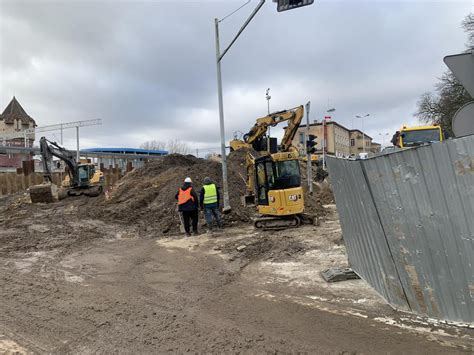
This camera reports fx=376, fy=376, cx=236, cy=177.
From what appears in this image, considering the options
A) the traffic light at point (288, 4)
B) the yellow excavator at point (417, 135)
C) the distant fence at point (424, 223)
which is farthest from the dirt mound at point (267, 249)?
the yellow excavator at point (417, 135)

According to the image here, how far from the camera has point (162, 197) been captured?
18891 millimetres

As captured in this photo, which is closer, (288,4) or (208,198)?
Result: (288,4)

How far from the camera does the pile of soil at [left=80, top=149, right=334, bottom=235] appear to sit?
15.8 meters

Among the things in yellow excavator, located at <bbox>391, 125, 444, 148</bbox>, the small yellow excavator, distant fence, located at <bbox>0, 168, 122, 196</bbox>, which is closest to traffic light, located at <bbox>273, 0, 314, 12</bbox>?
yellow excavator, located at <bbox>391, 125, 444, 148</bbox>

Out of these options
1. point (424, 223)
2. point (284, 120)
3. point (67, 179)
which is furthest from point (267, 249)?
point (67, 179)

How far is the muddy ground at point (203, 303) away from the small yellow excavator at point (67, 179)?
503 inches

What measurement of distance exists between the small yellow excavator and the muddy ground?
12.8 metres

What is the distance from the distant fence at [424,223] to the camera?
3.98 meters

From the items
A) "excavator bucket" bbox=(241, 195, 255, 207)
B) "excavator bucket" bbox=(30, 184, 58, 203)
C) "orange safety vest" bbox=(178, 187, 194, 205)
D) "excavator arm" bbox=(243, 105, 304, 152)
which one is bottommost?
"excavator bucket" bbox=(241, 195, 255, 207)

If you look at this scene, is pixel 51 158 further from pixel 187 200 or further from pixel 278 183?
pixel 278 183

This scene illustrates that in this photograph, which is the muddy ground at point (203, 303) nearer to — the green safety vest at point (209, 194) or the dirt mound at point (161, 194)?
the green safety vest at point (209, 194)

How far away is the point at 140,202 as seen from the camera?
19.1 meters

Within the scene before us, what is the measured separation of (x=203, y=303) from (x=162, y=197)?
13240 millimetres

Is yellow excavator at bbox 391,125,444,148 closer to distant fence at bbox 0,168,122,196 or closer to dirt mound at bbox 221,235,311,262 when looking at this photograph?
dirt mound at bbox 221,235,311,262
